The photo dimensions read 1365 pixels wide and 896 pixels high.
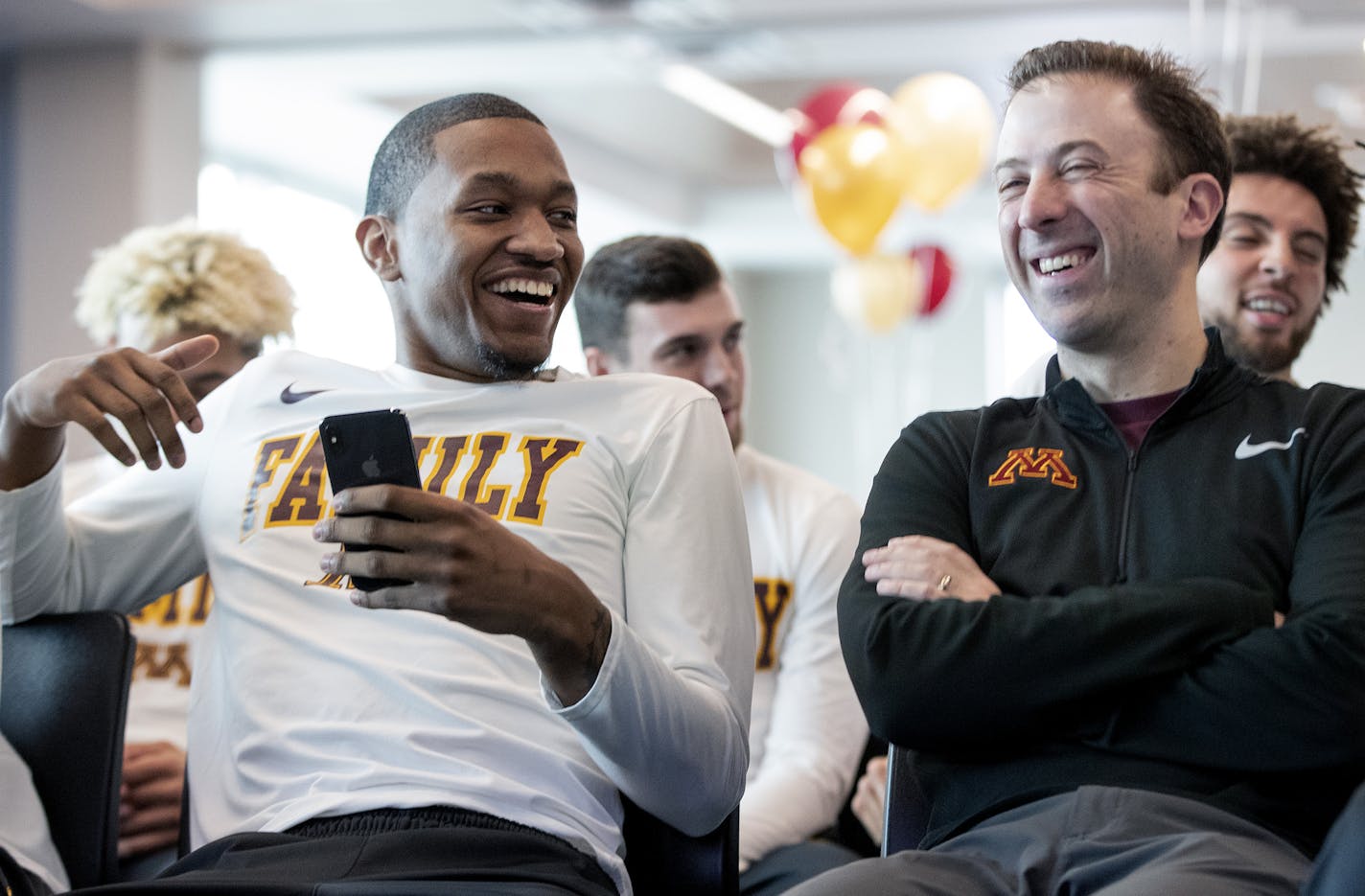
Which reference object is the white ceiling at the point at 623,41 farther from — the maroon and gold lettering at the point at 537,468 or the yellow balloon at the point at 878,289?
the maroon and gold lettering at the point at 537,468

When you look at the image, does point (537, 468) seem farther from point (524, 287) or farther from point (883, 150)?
point (883, 150)

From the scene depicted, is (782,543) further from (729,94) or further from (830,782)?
(729,94)

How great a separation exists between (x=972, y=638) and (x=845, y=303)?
5.87 metres

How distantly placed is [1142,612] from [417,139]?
3.56ft

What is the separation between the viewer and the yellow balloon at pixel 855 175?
5.29 metres

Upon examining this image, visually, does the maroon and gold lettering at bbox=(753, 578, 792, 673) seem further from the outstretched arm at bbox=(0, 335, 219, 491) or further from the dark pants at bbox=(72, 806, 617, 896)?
the outstretched arm at bbox=(0, 335, 219, 491)

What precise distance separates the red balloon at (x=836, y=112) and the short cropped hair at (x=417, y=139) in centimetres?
357

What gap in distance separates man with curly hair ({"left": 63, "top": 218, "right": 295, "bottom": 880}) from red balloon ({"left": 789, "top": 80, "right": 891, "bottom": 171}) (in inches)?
115

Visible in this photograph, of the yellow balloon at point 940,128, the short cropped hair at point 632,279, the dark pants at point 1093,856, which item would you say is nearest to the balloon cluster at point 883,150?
the yellow balloon at point 940,128

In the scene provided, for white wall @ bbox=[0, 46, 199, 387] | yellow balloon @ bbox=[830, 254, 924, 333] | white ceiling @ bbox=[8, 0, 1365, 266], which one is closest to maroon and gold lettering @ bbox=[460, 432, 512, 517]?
white ceiling @ bbox=[8, 0, 1365, 266]

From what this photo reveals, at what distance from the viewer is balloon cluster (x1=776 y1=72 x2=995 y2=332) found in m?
5.29

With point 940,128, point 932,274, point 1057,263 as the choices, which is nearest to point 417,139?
→ point 1057,263

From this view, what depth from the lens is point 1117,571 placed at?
166 cm

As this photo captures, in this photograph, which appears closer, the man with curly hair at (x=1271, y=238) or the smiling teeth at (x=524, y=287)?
the smiling teeth at (x=524, y=287)
